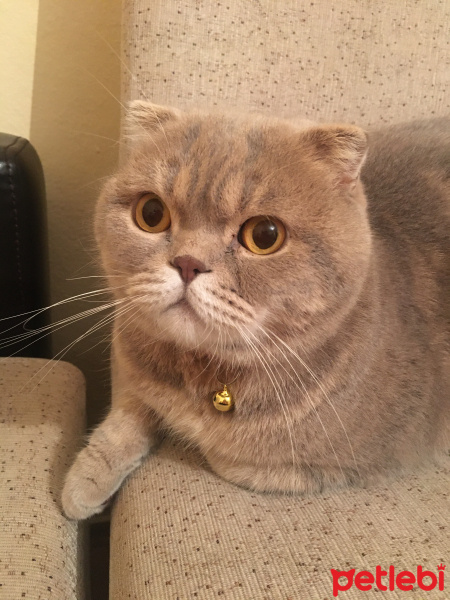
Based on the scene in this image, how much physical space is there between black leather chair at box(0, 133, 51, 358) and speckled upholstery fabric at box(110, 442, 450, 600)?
1.82 ft

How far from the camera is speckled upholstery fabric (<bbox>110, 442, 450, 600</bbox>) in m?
0.66

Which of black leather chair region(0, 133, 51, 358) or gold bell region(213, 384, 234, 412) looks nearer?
gold bell region(213, 384, 234, 412)

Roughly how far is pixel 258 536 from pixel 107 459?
0.28 meters

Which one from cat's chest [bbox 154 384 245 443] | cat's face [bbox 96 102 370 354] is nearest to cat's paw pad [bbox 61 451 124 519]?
cat's chest [bbox 154 384 245 443]

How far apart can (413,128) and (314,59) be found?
26 centimetres

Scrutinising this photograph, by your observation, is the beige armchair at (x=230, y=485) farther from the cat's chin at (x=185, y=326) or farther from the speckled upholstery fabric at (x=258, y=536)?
the cat's chin at (x=185, y=326)

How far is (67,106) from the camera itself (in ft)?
4.61

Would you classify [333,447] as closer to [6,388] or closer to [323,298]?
[323,298]

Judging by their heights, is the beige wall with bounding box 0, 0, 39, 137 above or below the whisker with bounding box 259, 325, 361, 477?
above

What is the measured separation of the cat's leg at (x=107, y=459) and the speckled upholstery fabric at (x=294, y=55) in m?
0.66

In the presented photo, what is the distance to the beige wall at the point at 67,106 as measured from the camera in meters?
1.31

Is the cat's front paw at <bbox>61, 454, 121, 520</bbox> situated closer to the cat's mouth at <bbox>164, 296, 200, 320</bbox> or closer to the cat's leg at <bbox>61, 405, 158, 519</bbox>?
the cat's leg at <bbox>61, 405, 158, 519</bbox>

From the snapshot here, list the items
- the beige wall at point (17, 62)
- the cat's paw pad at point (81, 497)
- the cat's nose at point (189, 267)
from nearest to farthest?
the cat's nose at point (189, 267)
the cat's paw pad at point (81, 497)
the beige wall at point (17, 62)

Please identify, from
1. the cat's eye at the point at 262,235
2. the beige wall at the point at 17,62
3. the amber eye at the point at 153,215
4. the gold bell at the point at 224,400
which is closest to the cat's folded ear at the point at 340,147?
the cat's eye at the point at 262,235
